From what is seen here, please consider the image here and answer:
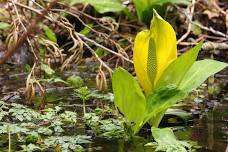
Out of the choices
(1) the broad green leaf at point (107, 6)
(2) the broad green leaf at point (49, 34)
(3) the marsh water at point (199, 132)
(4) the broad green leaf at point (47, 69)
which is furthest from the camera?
(1) the broad green leaf at point (107, 6)

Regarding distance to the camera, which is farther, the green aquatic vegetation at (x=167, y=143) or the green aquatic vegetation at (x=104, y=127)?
the green aquatic vegetation at (x=104, y=127)

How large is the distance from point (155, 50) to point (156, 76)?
0.31ft

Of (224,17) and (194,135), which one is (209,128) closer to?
(194,135)

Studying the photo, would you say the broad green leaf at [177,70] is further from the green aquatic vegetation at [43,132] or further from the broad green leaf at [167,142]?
the green aquatic vegetation at [43,132]

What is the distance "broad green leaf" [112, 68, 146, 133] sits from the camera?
1.63 m

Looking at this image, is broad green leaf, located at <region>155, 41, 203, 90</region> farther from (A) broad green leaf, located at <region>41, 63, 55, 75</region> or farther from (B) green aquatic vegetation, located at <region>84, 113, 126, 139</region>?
(A) broad green leaf, located at <region>41, 63, 55, 75</region>

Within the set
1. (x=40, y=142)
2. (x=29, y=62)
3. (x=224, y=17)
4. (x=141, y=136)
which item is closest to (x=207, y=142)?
(x=141, y=136)

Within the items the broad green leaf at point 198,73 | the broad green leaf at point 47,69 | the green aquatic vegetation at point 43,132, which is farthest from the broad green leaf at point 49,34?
the broad green leaf at point 198,73

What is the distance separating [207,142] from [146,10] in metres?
1.79

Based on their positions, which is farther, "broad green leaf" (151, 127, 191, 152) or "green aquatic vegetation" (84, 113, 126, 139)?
"green aquatic vegetation" (84, 113, 126, 139)

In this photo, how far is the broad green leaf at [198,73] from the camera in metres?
1.71

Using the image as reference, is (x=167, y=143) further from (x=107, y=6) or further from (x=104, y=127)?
(x=107, y=6)

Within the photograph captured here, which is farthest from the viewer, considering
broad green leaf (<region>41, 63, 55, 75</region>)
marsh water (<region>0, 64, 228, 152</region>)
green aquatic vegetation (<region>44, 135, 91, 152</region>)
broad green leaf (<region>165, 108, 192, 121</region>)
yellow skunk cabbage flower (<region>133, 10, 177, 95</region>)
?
broad green leaf (<region>41, 63, 55, 75</region>)


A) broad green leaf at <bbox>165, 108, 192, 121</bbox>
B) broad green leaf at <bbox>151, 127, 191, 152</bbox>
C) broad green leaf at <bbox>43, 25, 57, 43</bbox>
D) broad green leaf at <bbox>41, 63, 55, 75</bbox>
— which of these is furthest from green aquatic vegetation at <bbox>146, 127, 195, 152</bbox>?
broad green leaf at <bbox>43, 25, 57, 43</bbox>
